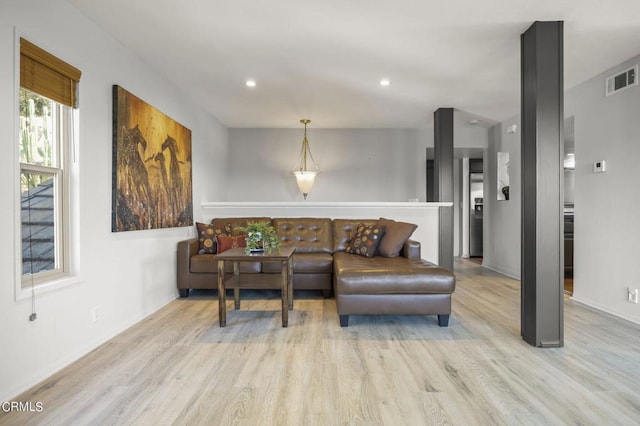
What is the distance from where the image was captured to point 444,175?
4.99m

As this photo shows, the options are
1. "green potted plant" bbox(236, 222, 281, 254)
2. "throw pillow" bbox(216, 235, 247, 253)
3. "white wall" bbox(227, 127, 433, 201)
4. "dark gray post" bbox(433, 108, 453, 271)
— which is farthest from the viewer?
"white wall" bbox(227, 127, 433, 201)

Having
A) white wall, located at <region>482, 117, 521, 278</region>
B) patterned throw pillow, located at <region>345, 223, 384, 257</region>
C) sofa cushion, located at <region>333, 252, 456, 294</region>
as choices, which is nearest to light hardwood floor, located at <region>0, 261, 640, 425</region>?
sofa cushion, located at <region>333, 252, 456, 294</region>

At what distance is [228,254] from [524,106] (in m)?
2.73

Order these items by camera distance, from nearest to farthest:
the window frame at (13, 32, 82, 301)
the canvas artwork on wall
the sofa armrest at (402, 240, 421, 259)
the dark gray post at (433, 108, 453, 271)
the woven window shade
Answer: the woven window shade, the window frame at (13, 32, 82, 301), the canvas artwork on wall, the sofa armrest at (402, 240, 421, 259), the dark gray post at (433, 108, 453, 271)

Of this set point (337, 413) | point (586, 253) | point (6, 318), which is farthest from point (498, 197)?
point (6, 318)

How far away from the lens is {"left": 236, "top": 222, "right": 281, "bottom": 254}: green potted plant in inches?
126

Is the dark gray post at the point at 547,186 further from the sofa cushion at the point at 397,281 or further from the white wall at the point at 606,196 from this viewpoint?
the white wall at the point at 606,196

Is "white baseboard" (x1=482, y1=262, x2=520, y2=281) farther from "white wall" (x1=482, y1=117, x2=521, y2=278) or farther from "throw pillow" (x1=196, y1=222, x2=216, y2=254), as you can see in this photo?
"throw pillow" (x1=196, y1=222, x2=216, y2=254)

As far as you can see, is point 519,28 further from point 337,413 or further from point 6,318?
point 6,318

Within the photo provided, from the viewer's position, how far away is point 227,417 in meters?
1.70

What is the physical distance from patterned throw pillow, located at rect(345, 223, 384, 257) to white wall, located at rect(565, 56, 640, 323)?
223 centimetres

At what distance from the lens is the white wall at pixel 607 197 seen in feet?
10.7

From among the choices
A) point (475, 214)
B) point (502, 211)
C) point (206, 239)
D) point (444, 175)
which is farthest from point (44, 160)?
point (475, 214)

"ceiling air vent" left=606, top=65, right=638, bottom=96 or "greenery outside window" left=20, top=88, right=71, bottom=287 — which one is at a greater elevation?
"ceiling air vent" left=606, top=65, right=638, bottom=96
